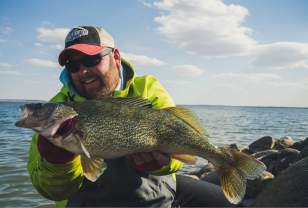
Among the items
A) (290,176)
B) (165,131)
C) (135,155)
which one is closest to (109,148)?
(135,155)

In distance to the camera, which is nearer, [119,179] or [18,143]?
[119,179]

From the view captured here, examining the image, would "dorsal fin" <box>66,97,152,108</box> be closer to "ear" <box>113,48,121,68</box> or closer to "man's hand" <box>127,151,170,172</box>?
"man's hand" <box>127,151,170,172</box>

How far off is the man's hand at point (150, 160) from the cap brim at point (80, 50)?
1.40 m

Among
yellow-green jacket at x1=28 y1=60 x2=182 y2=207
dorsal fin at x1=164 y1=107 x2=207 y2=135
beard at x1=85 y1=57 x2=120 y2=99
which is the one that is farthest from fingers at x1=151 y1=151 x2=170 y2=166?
beard at x1=85 y1=57 x2=120 y2=99

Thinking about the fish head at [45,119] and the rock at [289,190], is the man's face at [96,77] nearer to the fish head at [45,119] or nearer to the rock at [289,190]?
the fish head at [45,119]

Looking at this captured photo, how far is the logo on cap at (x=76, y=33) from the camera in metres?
5.09

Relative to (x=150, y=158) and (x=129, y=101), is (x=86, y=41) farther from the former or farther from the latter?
(x=150, y=158)

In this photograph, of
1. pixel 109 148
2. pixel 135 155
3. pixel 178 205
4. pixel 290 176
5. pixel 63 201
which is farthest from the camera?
pixel 178 205

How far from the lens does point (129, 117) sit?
4324 millimetres

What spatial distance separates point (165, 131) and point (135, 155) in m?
0.44

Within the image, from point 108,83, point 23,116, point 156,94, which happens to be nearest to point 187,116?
point 156,94

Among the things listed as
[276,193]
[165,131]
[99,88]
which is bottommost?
[276,193]

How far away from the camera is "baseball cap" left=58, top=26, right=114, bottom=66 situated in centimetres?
485

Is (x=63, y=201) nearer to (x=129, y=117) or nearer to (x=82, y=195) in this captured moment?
(x=82, y=195)
